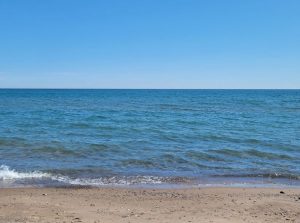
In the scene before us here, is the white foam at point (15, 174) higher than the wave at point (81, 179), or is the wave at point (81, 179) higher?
the white foam at point (15, 174)

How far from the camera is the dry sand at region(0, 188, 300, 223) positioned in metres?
7.74

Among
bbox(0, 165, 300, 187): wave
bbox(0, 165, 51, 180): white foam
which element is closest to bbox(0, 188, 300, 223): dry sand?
bbox(0, 165, 300, 187): wave

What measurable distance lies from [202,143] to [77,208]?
10946 millimetres

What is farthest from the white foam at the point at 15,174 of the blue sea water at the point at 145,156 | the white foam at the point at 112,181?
the white foam at the point at 112,181

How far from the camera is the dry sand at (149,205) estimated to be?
7.74m

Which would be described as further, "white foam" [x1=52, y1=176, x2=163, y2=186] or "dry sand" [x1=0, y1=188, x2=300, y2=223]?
"white foam" [x1=52, y1=176, x2=163, y2=186]

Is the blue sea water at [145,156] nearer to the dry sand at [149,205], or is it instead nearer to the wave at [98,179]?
the wave at [98,179]

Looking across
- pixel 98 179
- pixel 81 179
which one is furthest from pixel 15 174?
pixel 98 179

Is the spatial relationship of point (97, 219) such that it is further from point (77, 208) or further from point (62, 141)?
point (62, 141)

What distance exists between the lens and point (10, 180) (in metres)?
11.3

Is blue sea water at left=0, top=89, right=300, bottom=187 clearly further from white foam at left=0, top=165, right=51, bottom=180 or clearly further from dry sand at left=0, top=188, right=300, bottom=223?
dry sand at left=0, top=188, right=300, bottom=223

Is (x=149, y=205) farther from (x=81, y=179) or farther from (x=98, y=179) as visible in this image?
(x=81, y=179)

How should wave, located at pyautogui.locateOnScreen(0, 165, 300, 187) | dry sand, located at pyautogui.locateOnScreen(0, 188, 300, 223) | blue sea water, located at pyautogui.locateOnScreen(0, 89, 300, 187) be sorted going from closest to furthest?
dry sand, located at pyautogui.locateOnScreen(0, 188, 300, 223), wave, located at pyautogui.locateOnScreen(0, 165, 300, 187), blue sea water, located at pyautogui.locateOnScreen(0, 89, 300, 187)

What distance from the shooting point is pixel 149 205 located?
29.1 feet
